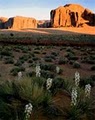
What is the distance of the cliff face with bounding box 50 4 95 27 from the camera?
166375 mm

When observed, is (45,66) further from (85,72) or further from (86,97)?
(86,97)

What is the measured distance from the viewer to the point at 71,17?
17238 centimetres

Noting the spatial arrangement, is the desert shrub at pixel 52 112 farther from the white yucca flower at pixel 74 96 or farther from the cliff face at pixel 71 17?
the cliff face at pixel 71 17

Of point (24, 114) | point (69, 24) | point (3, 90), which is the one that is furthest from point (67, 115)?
point (69, 24)

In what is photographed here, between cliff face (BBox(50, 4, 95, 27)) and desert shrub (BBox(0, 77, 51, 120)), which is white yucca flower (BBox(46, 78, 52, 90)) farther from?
cliff face (BBox(50, 4, 95, 27))

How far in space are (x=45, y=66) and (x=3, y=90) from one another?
10.2 m

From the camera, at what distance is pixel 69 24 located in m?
170

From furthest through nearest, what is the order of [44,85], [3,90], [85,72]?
[85,72] < [44,85] < [3,90]

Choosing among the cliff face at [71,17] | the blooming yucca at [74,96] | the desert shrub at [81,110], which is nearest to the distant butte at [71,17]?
the cliff face at [71,17]

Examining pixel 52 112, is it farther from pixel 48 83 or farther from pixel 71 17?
pixel 71 17

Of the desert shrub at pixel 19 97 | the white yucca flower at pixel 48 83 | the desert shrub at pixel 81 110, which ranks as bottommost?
the desert shrub at pixel 81 110

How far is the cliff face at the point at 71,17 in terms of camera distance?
16638 centimetres

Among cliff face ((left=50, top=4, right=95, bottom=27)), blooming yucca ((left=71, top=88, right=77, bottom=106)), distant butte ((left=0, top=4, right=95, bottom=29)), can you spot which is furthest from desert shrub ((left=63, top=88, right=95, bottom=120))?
cliff face ((left=50, top=4, right=95, bottom=27))

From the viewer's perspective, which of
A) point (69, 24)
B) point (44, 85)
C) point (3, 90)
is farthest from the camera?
point (69, 24)
